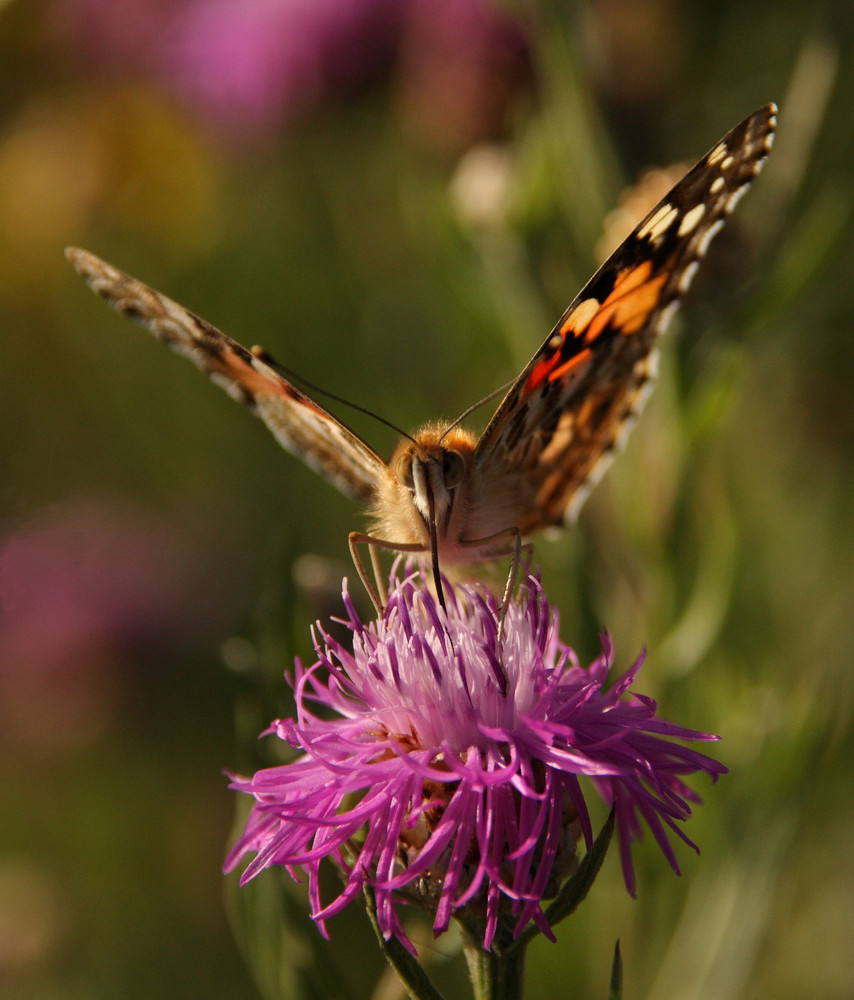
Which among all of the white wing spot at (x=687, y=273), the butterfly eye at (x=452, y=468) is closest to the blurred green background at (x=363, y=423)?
the butterfly eye at (x=452, y=468)

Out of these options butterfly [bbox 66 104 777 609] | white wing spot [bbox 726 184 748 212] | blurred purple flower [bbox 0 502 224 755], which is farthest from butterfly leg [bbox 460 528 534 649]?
blurred purple flower [bbox 0 502 224 755]

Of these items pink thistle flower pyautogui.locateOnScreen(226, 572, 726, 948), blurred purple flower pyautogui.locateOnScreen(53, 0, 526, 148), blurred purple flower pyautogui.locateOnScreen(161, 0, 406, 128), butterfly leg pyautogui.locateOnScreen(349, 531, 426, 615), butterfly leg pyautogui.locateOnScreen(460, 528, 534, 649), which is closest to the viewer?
pink thistle flower pyautogui.locateOnScreen(226, 572, 726, 948)

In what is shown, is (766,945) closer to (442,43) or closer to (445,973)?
(445,973)

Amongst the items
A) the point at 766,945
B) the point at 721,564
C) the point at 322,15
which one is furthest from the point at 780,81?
the point at 766,945

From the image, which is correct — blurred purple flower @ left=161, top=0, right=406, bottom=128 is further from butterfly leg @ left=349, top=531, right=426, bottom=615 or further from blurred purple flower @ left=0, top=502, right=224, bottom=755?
butterfly leg @ left=349, top=531, right=426, bottom=615

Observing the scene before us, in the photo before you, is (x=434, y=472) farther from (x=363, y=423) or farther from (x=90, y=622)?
(x=90, y=622)

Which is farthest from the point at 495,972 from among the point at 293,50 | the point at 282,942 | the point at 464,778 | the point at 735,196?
the point at 293,50

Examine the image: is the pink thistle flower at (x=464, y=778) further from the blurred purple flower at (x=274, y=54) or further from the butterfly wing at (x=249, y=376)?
→ the blurred purple flower at (x=274, y=54)
